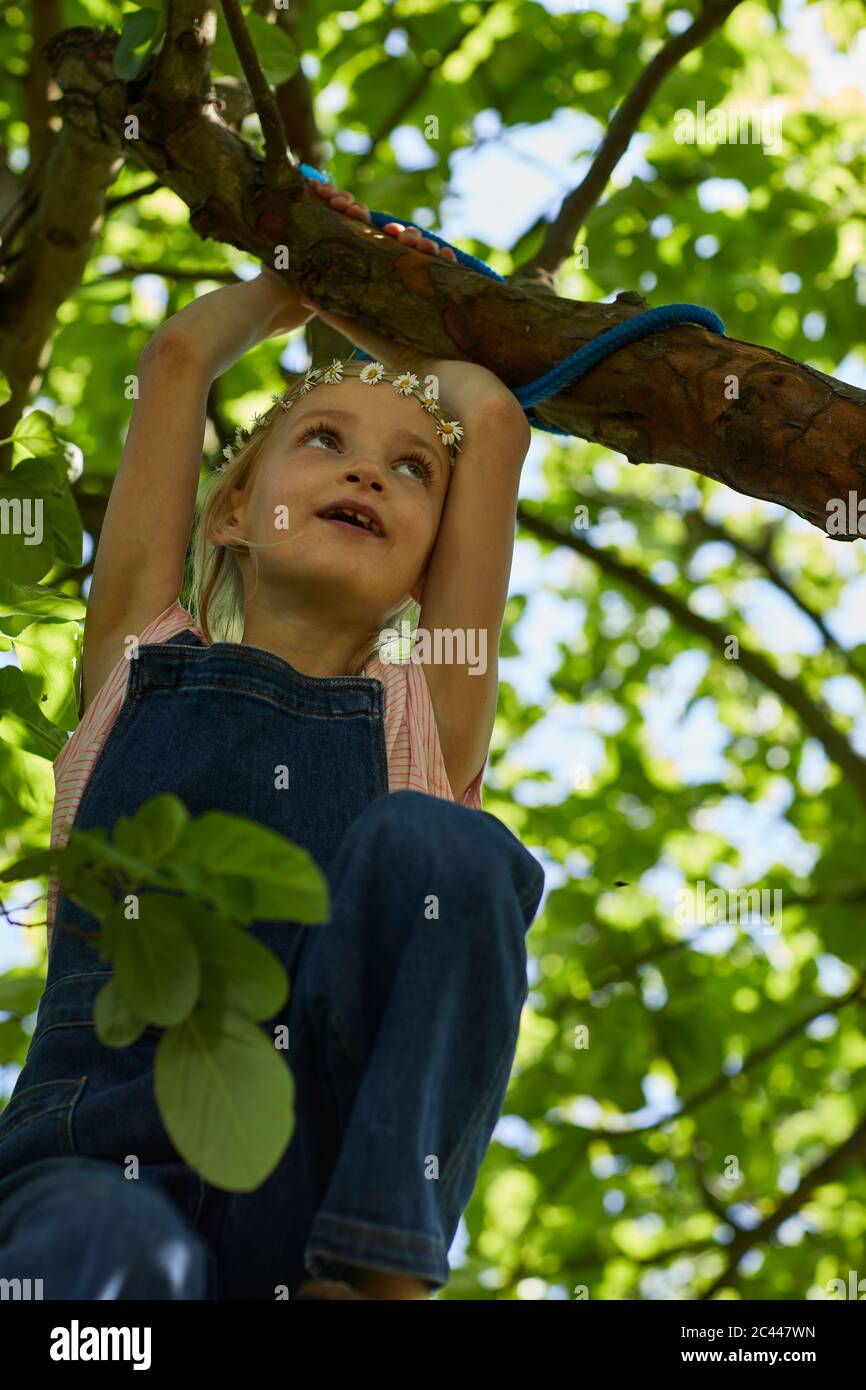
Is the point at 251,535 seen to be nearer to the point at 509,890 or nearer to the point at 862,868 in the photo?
the point at 509,890

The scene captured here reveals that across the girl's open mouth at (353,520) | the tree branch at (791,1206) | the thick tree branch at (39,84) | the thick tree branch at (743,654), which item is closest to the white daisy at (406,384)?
the girl's open mouth at (353,520)

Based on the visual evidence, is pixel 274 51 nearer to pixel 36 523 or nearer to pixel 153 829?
pixel 36 523

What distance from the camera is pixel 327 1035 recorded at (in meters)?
1.25

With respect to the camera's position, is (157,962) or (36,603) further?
(36,603)

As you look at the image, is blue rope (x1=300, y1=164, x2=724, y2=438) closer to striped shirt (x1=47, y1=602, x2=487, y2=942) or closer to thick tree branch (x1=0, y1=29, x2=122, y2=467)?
striped shirt (x1=47, y1=602, x2=487, y2=942)

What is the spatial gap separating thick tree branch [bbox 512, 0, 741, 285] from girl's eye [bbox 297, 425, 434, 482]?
81 centimetres

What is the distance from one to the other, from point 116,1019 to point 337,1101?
0.87ft

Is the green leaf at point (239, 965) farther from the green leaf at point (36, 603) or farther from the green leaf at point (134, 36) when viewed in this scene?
the green leaf at point (134, 36)

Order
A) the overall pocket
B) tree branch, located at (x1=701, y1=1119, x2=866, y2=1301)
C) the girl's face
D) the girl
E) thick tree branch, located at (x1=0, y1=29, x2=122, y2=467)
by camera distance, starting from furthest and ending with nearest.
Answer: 1. tree branch, located at (x1=701, y1=1119, x2=866, y2=1301)
2. thick tree branch, located at (x1=0, y1=29, x2=122, y2=467)
3. the girl's face
4. the overall pocket
5. the girl

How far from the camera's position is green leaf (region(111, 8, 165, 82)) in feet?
6.60

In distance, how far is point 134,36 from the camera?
6.61ft

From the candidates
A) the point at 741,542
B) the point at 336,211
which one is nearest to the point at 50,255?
the point at 336,211

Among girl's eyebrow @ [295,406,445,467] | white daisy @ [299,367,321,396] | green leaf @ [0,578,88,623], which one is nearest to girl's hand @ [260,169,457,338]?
white daisy @ [299,367,321,396]
